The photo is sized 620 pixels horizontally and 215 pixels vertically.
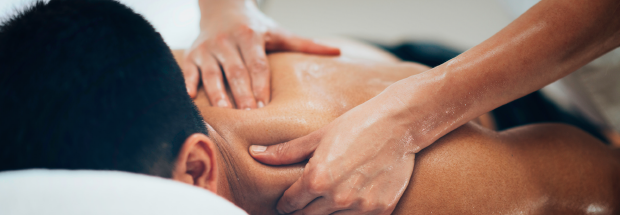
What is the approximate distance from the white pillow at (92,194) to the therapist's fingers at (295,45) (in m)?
0.57

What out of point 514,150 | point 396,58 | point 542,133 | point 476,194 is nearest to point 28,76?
point 476,194

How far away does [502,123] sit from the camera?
43.9 inches

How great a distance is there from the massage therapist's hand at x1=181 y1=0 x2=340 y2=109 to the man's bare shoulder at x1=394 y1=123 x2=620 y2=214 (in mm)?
393

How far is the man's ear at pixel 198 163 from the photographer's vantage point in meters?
0.50

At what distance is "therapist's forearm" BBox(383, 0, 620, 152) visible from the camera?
1.96ft

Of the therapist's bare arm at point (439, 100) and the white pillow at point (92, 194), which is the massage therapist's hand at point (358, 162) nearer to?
the therapist's bare arm at point (439, 100)

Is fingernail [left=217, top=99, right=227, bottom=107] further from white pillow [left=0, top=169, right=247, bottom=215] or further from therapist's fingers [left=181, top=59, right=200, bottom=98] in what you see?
white pillow [left=0, top=169, right=247, bottom=215]

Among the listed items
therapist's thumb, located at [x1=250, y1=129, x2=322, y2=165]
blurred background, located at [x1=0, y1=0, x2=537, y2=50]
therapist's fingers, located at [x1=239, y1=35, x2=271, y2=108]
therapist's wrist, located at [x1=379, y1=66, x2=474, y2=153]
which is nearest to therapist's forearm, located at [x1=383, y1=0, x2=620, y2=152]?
therapist's wrist, located at [x1=379, y1=66, x2=474, y2=153]

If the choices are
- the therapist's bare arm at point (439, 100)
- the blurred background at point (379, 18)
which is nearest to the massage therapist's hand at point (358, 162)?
the therapist's bare arm at point (439, 100)

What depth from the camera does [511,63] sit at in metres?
0.60

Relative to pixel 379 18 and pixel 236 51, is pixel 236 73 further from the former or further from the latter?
pixel 379 18

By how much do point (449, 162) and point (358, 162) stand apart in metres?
0.21

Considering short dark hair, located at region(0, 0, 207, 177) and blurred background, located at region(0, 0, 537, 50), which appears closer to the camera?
short dark hair, located at region(0, 0, 207, 177)

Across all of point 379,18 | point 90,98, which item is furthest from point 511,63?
point 379,18
